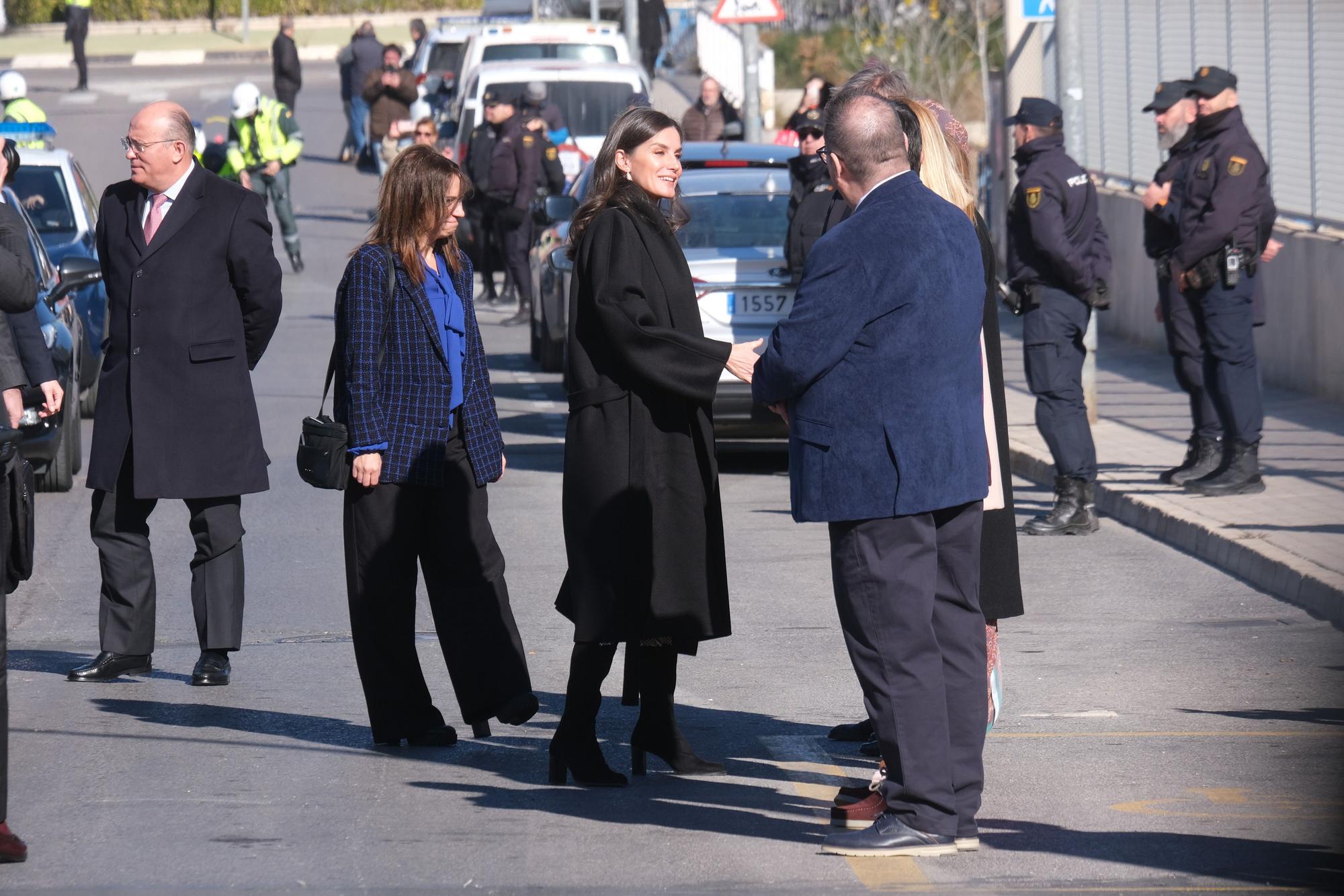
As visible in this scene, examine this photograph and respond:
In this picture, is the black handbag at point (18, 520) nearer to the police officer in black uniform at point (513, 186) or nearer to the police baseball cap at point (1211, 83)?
the police baseball cap at point (1211, 83)

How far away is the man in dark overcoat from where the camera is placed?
7.37m

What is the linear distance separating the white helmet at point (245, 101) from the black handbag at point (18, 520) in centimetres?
1596

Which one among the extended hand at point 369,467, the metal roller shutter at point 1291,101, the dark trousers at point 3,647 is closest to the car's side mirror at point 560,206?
the metal roller shutter at point 1291,101

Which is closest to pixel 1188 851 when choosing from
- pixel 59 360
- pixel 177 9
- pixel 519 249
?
pixel 59 360

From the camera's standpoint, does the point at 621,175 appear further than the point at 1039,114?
No

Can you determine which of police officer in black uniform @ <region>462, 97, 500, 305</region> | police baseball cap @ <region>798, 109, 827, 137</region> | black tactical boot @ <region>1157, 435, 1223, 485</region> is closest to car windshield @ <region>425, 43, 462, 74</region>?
police officer in black uniform @ <region>462, 97, 500, 305</region>

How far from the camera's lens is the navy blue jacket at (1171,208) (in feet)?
35.8

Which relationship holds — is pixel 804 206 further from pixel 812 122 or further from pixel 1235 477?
pixel 812 122

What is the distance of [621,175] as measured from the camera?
6023mm

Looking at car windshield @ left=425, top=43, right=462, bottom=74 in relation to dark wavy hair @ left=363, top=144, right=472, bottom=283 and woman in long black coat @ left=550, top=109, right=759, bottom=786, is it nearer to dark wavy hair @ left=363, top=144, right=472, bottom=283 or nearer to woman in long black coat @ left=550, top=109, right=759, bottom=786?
dark wavy hair @ left=363, top=144, right=472, bottom=283

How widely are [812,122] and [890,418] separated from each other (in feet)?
31.0

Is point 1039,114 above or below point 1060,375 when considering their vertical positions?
above

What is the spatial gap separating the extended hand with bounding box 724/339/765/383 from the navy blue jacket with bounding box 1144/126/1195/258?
18.7 ft

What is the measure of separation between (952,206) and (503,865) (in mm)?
2005
